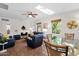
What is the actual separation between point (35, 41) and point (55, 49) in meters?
0.40

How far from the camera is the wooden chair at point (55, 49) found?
1.88m

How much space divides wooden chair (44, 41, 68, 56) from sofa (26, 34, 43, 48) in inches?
4.7

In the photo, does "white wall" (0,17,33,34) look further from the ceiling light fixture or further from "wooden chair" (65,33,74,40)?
"wooden chair" (65,33,74,40)

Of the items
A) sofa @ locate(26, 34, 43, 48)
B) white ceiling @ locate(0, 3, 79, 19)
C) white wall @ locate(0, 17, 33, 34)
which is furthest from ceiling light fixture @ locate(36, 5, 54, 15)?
sofa @ locate(26, 34, 43, 48)

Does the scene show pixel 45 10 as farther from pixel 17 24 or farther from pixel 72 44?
pixel 72 44

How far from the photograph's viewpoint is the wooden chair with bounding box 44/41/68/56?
73.9 inches

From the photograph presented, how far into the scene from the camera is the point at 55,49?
74.9 inches

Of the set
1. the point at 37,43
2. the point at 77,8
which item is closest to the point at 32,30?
the point at 37,43

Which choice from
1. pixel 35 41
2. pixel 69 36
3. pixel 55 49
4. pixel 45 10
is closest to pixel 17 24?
pixel 35 41

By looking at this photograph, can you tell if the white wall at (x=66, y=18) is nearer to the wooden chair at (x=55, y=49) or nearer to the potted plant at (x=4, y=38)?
the wooden chair at (x=55, y=49)

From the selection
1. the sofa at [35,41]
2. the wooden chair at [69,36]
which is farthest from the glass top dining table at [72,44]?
the sofa at [35,41]

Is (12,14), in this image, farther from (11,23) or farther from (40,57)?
(40,57)

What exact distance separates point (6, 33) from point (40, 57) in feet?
2.54

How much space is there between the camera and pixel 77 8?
187 cm
